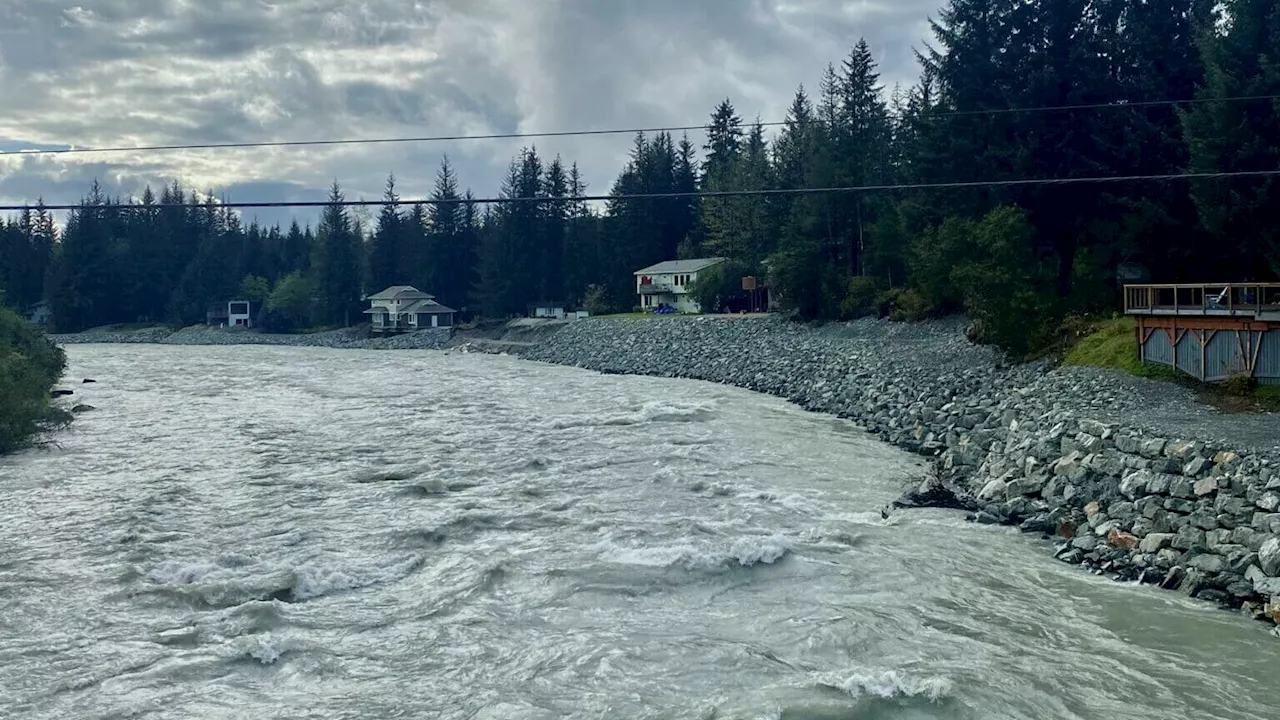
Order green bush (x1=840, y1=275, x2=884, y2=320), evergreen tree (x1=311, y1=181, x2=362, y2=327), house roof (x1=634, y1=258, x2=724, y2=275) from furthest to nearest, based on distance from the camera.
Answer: evergreen tree (x1=311, y1=181, x2=362, y2=327)
house roof (x1=634, y1=258, x2=724, y2=275)
green bush (x1=840, y1=275, x2=884, y2=320)

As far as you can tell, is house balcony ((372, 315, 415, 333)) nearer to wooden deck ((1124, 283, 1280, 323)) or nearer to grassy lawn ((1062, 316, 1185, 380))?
grassy lawn ((1062, 316, 1185, 380))

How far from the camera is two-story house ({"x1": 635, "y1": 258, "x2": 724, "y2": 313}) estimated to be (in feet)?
238

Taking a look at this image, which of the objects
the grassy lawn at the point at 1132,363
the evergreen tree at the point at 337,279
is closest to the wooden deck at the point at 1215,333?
the grassy lawn at the point at 1132,363

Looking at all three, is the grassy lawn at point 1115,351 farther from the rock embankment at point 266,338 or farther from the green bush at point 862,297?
the rock embankment at point 266,338

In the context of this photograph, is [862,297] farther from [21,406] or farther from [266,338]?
[266,338]

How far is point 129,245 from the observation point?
10850 centimetres

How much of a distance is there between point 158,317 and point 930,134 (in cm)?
9691

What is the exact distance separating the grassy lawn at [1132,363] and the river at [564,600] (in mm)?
6449

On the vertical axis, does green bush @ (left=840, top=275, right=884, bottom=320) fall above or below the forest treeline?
below

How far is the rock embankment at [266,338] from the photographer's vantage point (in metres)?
81.5

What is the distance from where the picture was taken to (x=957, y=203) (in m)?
39.9

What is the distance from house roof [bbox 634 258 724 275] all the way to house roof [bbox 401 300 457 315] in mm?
23303

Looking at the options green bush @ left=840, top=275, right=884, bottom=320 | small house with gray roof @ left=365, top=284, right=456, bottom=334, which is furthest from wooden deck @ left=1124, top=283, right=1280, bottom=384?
small house with gray roof @ left=365, top=284, right=456, bottom=334

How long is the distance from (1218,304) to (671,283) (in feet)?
181
